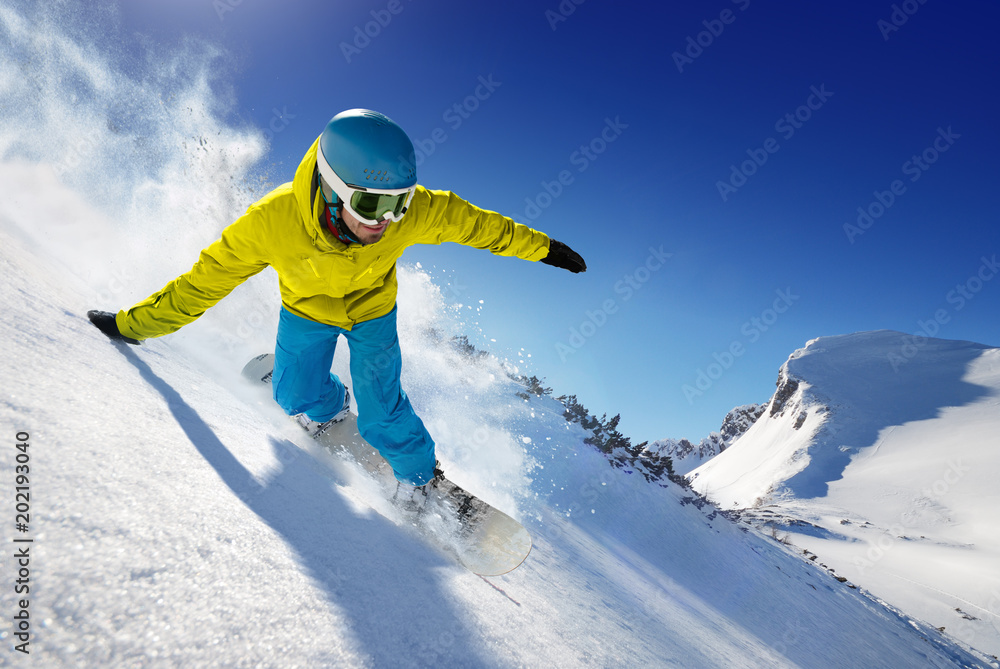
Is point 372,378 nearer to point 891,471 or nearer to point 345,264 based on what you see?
point 345,264

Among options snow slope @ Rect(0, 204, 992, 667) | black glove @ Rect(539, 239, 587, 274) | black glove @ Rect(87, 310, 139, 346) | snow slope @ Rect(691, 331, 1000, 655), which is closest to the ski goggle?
snow slope @ Rect(0, 204, 992, 667)

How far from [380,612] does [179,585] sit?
0.48 m

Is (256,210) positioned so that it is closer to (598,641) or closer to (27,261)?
(27,261)

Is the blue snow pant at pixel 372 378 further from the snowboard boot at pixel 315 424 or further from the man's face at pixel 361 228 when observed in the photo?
the man's face at pixel 361 228

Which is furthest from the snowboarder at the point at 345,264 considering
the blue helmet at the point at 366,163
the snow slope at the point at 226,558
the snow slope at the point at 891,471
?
the snow slope at the point at 891,471

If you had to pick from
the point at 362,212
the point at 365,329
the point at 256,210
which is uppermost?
the point at 362,212

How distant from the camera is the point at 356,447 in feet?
9.50

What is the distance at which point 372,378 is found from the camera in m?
2.56

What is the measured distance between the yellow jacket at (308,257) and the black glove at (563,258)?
45 cm

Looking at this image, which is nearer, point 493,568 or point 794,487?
point 493,568

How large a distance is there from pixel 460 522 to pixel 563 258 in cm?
204

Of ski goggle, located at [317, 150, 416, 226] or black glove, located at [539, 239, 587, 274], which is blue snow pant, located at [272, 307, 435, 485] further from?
black glove, located at [539, 239, 587, 274]

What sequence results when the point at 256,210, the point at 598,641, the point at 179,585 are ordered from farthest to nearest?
the point at 256,210, the point at 598,641, the point at 179,585

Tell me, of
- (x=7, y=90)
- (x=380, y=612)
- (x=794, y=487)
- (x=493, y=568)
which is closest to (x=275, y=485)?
(x=380, y=612)
